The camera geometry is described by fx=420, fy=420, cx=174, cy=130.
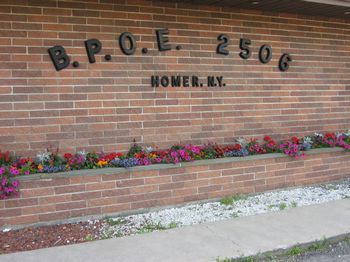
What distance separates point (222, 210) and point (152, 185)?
968 millimetres

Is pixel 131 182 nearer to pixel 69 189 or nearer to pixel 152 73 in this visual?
pixel 69 189

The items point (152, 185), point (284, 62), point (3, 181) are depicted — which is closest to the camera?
point (3, 181)

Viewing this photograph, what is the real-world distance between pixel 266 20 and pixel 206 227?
3573 mm

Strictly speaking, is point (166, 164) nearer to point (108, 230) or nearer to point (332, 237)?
point (108, 230)

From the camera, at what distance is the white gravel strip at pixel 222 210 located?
4.92 meters

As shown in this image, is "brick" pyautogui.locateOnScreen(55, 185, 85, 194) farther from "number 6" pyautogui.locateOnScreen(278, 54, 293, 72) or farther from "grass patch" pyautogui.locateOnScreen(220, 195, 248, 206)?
"number 6" pyautogui.locateOnScreen(278, 54, 293, 72)

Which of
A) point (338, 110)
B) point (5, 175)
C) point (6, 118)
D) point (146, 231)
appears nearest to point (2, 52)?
point (6, 118)

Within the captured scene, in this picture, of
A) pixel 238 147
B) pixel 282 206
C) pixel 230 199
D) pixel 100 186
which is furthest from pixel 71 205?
pixel 282 206

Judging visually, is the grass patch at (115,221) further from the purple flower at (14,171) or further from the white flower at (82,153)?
the purple flower at (14,171)

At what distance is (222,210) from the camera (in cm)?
546

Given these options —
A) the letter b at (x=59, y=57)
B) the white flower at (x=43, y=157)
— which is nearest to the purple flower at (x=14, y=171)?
A: the white flower at (x=43, y=157)

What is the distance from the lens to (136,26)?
18.6 ft

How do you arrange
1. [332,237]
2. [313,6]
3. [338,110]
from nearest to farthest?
1. [332,237]
2. [313,6]
3. [338,110]

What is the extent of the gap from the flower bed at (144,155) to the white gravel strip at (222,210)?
2.07 feet
